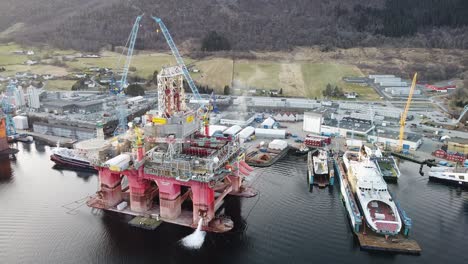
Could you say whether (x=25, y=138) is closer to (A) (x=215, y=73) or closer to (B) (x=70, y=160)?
(B) (x=70, y=160)

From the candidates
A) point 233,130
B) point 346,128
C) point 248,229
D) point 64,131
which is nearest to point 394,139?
point 346,128

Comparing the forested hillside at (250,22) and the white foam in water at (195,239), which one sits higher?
the forested hillside at (250,22)

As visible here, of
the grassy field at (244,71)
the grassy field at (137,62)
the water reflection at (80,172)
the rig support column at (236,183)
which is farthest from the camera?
the grassy field at (137,62)

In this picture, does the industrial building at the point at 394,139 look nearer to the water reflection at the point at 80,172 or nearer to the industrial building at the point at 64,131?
the water reflection at the point at 80,172

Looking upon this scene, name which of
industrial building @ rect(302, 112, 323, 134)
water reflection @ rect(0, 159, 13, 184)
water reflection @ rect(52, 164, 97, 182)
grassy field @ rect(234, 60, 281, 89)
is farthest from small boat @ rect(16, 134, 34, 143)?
grassy field @ rect(234, 60, 281, 89)

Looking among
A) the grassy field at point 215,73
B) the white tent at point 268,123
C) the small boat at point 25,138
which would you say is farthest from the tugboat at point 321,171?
the grassy field at point 215,73

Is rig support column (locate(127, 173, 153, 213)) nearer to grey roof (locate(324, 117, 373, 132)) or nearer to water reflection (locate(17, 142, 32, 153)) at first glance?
water reflection (locate(17, 142, 32, 153))

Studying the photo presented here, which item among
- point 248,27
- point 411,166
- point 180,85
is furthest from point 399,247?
point 248,27
